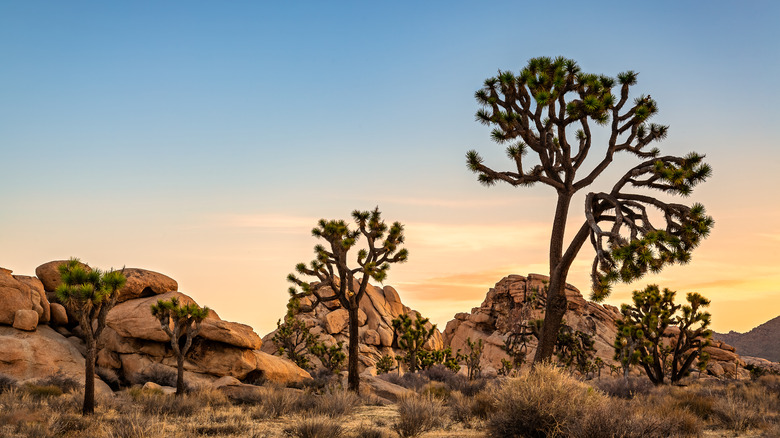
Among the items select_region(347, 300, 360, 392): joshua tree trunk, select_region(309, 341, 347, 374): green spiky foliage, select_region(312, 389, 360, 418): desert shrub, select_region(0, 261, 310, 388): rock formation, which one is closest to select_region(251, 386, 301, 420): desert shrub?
select_region(312, 389, 360, 418): desert shrub

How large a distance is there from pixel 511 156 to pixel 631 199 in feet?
13.1

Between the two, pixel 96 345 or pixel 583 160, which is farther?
pixel 583 160

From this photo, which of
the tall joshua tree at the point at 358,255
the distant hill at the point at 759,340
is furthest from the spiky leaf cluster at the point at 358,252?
the distant hill at the point at 759,340

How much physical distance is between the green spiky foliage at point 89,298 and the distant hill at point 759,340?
114 meters

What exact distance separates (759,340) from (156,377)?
11926 centimetres

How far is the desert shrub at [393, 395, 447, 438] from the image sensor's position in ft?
37.0

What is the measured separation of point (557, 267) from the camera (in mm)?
17859

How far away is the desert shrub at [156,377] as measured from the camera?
27.6 metres

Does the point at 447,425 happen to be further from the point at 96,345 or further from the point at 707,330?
the point at 707,330

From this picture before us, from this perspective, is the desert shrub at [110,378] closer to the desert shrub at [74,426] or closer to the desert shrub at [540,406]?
the desert shrub at [74,426]

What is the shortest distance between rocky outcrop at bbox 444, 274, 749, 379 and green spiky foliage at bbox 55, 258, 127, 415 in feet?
158

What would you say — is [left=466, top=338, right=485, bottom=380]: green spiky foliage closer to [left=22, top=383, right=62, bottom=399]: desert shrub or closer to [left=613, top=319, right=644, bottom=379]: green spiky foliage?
[left=613, top=319, right=644, bottom=379]: green spiky foliage

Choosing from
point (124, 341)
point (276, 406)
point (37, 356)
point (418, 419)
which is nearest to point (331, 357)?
point (124, 341)

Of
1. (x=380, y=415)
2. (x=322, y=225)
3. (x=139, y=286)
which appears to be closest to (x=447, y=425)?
(x=380, y=415)
